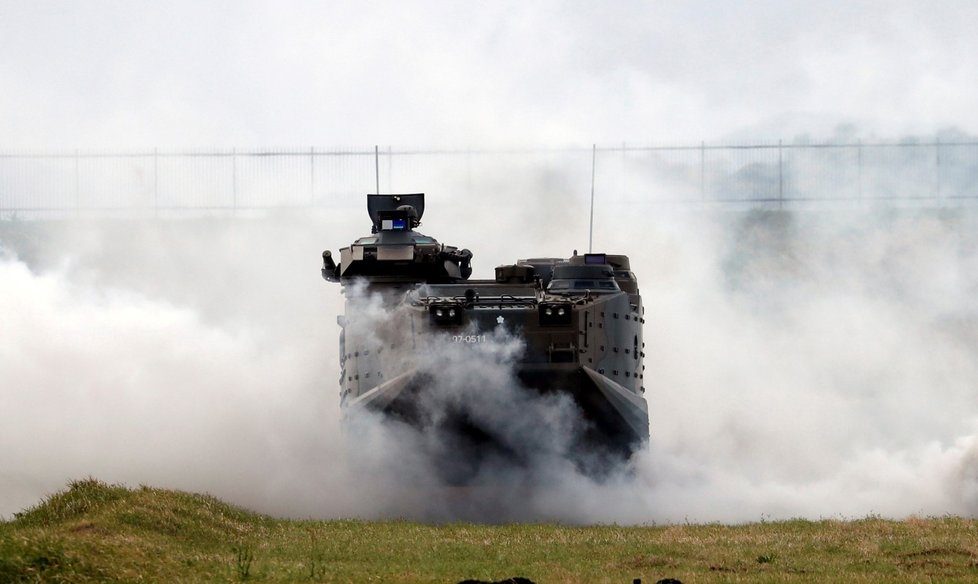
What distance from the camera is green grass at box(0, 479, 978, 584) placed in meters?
20.1

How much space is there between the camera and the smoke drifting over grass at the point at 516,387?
31609mm

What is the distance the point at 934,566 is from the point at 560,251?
3149 centimetres

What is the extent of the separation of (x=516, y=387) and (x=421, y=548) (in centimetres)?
751

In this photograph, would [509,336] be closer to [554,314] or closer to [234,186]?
[554,314]

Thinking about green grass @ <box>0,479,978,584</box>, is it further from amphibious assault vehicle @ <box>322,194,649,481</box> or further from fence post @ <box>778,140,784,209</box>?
fence post @ <box>778,140,784,209</box>

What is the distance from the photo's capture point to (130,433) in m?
35.5

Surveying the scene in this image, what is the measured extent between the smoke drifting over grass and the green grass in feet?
11.2

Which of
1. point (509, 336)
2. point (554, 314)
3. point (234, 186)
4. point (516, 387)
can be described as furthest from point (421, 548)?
point (234, 186)

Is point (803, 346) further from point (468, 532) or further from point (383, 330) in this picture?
point (468, 532)

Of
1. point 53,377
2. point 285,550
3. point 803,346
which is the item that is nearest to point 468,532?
point 285,550

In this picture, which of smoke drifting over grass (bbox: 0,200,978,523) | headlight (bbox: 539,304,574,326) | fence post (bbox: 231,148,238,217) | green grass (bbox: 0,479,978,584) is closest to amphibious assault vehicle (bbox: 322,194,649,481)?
headlight (bbox: 539,304,574,326)

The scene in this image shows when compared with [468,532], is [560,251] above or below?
above

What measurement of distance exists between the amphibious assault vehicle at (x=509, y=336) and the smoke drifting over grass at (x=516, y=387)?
32 cm

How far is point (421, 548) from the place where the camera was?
24.1 metres
